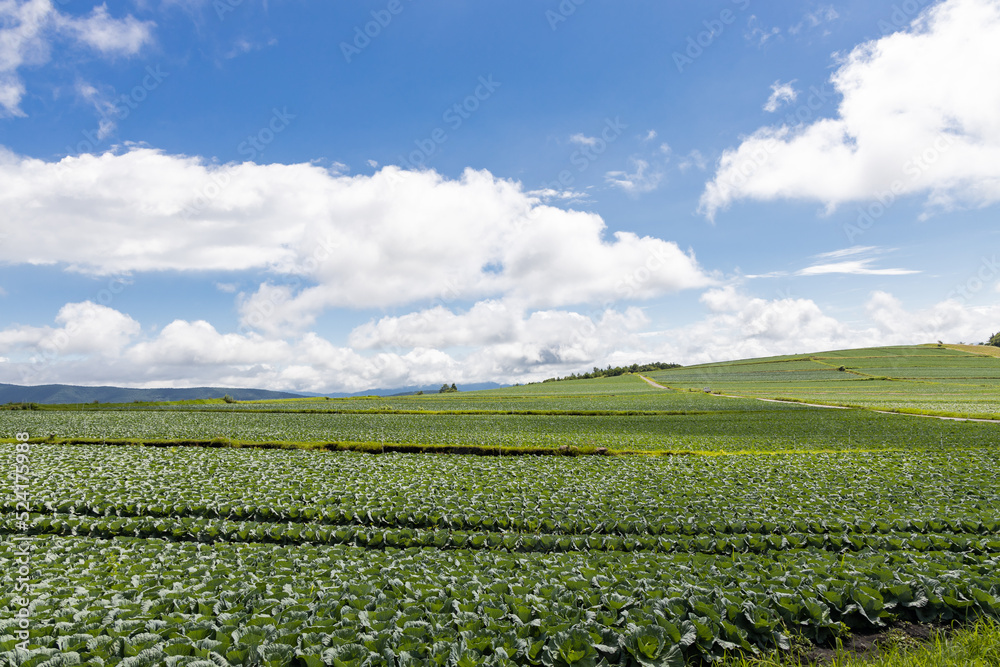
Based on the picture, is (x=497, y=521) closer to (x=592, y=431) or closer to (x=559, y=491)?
(x=559, y=491)

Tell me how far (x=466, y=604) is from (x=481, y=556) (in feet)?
8.36

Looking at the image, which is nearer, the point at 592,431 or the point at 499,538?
the point at 499,538

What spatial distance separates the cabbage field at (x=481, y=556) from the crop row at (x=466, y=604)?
4 cm

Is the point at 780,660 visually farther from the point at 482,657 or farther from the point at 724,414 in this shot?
the point at 724,414

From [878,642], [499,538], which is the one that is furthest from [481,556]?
[878,642]

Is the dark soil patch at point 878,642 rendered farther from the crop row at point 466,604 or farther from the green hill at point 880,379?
the green hill at point 880,379

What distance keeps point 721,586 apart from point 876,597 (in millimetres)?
2256

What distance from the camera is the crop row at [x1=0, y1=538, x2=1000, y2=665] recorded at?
6062 mm

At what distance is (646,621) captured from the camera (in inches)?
264

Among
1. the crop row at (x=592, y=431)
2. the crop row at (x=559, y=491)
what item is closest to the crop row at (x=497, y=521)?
the crop row at (x=559, y=491)

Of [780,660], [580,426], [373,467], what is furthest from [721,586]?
[580,426]

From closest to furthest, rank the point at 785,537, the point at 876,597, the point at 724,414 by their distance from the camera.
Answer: the point at 876,597 → the point at 785,537 → the point at 724,414

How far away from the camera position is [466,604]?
695cm

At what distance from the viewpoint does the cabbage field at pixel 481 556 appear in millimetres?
6320
